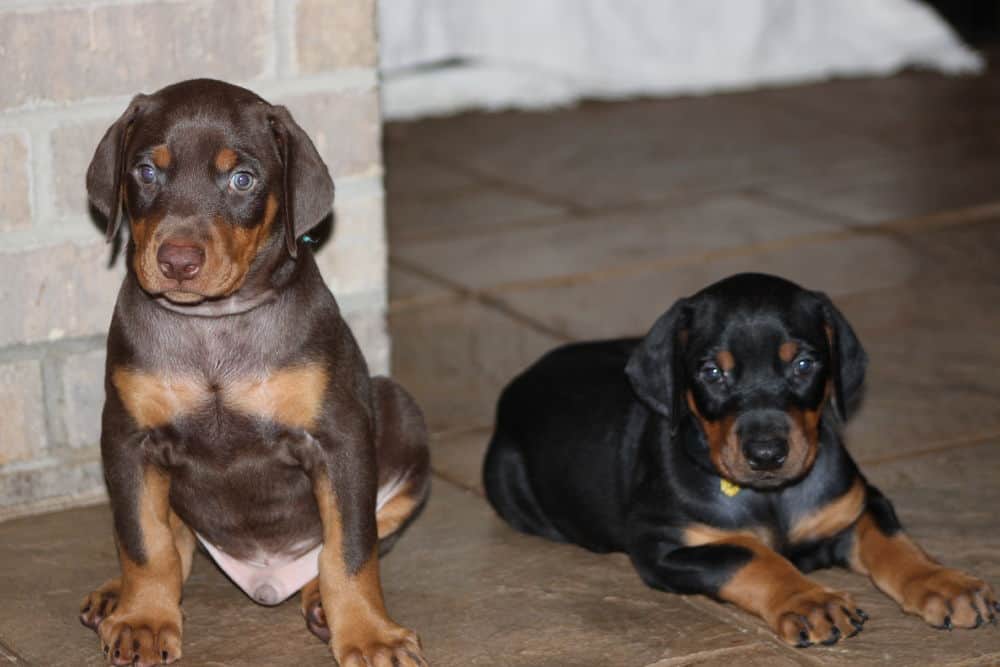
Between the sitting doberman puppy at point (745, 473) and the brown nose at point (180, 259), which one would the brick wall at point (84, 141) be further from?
the brown nose at point (180, 259)

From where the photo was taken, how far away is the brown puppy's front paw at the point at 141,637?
4156mm

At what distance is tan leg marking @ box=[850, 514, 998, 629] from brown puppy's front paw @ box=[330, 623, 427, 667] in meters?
1.20

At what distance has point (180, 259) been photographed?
3.83 meters

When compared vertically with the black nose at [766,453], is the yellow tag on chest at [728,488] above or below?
below

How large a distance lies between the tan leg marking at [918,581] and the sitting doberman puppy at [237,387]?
121cm

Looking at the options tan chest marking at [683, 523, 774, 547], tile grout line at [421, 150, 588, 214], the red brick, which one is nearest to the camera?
tan chest marking at [683, 523, 774, 547]

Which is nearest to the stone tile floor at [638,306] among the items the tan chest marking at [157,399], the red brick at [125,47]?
the tan chest marking at [157,399]

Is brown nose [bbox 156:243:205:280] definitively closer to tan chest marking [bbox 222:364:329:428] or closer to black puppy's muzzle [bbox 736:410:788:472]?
tan chest marking [bbox 222:364:329:428]

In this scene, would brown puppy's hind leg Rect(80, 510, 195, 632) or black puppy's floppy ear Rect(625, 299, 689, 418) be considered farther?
black puppy's floppy ear Rect(625, 299, 689, 418)

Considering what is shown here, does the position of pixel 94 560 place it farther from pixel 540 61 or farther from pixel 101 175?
pixel 540 61

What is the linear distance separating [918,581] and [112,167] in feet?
7.21

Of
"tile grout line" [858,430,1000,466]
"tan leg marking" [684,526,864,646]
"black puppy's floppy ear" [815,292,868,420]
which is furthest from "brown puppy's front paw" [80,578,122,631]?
"tile grout line" [858,430,1000,466]

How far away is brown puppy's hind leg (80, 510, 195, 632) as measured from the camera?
440cm

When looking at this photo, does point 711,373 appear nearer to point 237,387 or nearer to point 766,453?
point 766,453
